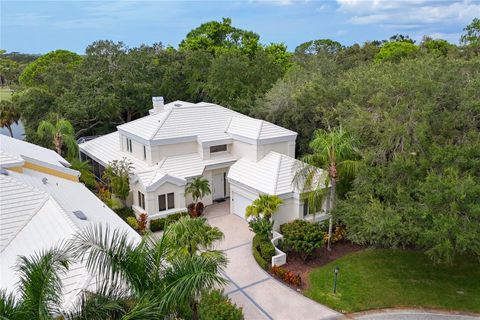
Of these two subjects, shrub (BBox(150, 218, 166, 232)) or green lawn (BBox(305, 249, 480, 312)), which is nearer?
green lawn (BBox(305, 249, 480, 312))

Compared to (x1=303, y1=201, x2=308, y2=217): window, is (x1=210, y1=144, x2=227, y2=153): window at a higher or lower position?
higher

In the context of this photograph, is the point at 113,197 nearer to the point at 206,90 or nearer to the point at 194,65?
the point at 206,90

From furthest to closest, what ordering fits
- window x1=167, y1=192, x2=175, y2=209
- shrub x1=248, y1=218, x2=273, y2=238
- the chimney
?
the chimney < window x1=167, y1=192, x2=175, y2=209 < shrub x1=248, y1=218, x2=273, y2=238

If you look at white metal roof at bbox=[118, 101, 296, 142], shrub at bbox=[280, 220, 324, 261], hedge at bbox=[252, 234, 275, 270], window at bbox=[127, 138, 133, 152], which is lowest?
hedge at bbox=[252, 234, 275, 270]

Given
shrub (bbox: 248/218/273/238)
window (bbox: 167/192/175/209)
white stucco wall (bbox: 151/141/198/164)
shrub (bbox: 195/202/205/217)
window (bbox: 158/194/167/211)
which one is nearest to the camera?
shrub (bbox: 248/218/273/238)

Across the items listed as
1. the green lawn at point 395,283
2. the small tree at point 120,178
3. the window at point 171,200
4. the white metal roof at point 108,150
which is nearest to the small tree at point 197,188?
the window at point 171,200

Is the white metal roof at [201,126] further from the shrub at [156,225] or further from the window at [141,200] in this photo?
the shrub at [156,225]

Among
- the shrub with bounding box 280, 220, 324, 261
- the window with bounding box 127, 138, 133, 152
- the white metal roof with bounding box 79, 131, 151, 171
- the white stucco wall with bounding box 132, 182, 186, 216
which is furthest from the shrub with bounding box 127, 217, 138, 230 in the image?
the shrub with bounding box 280, 220, 324, 261

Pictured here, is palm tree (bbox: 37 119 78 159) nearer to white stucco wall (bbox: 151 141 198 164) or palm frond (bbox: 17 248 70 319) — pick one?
white stucco wall (bbox: 151 141 198 164)
